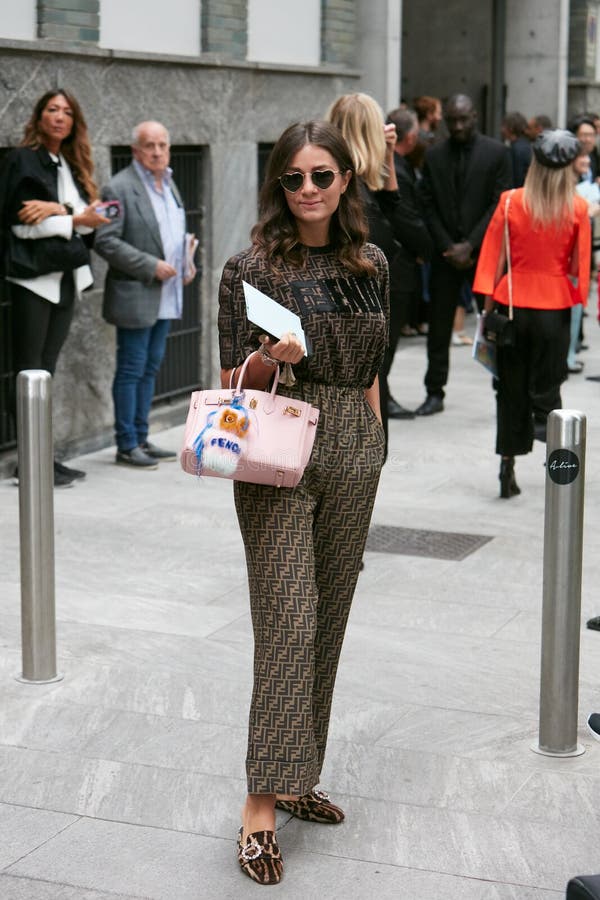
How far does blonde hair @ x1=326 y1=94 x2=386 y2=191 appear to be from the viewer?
7051 mm

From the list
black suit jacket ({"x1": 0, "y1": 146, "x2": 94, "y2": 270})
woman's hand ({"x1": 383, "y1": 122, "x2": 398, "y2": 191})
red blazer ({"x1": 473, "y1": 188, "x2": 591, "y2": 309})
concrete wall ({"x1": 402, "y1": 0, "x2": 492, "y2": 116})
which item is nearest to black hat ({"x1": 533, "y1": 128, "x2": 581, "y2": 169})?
red blazer ({"x1": 473, "y1": 188, "x2": 591, "y2": 309})

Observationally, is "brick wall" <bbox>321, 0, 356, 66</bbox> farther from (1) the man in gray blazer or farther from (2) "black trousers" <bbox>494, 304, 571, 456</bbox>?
(2) "black trousers" <bbox>494, 304, 571, 456</bbox>

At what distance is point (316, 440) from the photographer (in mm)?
4133

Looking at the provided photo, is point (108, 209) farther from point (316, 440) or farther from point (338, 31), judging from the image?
point (316, 440)

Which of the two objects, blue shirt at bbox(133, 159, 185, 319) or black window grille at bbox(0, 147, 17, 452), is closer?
black window grille at bbox(0, 147, 17, 452)

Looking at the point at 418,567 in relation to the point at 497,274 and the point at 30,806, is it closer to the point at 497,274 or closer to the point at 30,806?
the point at 497,274

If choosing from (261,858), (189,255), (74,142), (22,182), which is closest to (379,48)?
(189,255)

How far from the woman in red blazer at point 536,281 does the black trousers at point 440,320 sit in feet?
8.91

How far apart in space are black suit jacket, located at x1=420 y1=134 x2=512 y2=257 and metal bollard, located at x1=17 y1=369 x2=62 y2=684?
627 cm

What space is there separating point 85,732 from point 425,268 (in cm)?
997

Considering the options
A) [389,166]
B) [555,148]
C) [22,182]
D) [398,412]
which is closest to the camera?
[389,166]

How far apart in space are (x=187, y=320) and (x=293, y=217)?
735cm

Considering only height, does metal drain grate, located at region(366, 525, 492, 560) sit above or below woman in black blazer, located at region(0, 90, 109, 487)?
below

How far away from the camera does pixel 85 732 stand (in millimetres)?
5098
